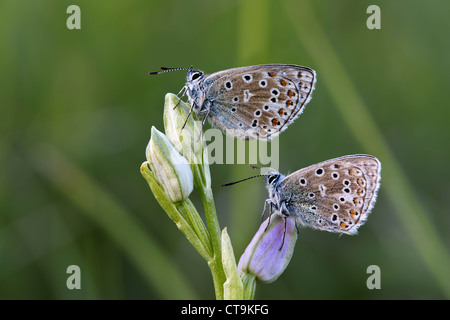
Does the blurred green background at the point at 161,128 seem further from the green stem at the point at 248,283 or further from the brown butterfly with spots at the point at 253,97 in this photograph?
the green stem at the point at 248,283

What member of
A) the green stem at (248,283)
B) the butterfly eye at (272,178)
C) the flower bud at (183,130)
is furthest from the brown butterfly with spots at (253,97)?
the green stem at (248,283)

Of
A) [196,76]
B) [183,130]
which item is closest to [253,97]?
[196,76]

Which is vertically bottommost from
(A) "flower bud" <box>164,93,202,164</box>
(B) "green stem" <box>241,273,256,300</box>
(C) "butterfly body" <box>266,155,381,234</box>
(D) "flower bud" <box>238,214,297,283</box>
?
(B) "green stem" <box>241,273,256,300</box>

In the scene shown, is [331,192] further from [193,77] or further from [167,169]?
[193,77]

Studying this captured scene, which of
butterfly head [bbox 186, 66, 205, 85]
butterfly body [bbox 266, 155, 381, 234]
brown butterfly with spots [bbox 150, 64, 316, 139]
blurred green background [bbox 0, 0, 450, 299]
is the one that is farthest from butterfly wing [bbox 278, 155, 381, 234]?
blurred green background [bbox 0, 0, 450, 299]

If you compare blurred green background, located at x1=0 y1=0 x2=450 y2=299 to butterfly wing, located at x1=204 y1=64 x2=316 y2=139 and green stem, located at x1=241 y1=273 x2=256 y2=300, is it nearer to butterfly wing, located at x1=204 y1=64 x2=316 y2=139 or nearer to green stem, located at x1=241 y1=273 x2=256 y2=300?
butterfly wing, located at x1=204 y1=64 x2=316 y2=139

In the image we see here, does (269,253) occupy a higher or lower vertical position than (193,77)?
lower
